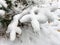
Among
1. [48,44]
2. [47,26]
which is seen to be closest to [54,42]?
[48,44]

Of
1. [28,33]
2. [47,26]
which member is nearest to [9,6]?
[28,33]

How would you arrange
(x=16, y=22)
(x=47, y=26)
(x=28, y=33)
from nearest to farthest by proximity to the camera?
(x=16, y=22) < (x=28, y=33) < (x=47, y=26)

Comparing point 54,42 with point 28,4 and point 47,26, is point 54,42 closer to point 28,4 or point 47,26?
point 47,26

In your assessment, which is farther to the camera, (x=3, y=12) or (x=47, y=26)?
(x=47, y=26)

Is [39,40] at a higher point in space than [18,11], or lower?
lower

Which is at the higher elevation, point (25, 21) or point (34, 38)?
point (25, 21)

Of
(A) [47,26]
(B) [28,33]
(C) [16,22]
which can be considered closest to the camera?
(C) [16,22]

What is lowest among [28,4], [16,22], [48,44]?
[48,44]

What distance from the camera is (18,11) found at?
955 millimetres

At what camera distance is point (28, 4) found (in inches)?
39.0

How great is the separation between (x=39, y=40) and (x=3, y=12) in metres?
0.29

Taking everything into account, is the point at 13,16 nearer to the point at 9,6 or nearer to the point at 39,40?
the point at 9,6

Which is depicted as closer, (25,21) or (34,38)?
(25,21)

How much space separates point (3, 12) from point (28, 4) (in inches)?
7.5
